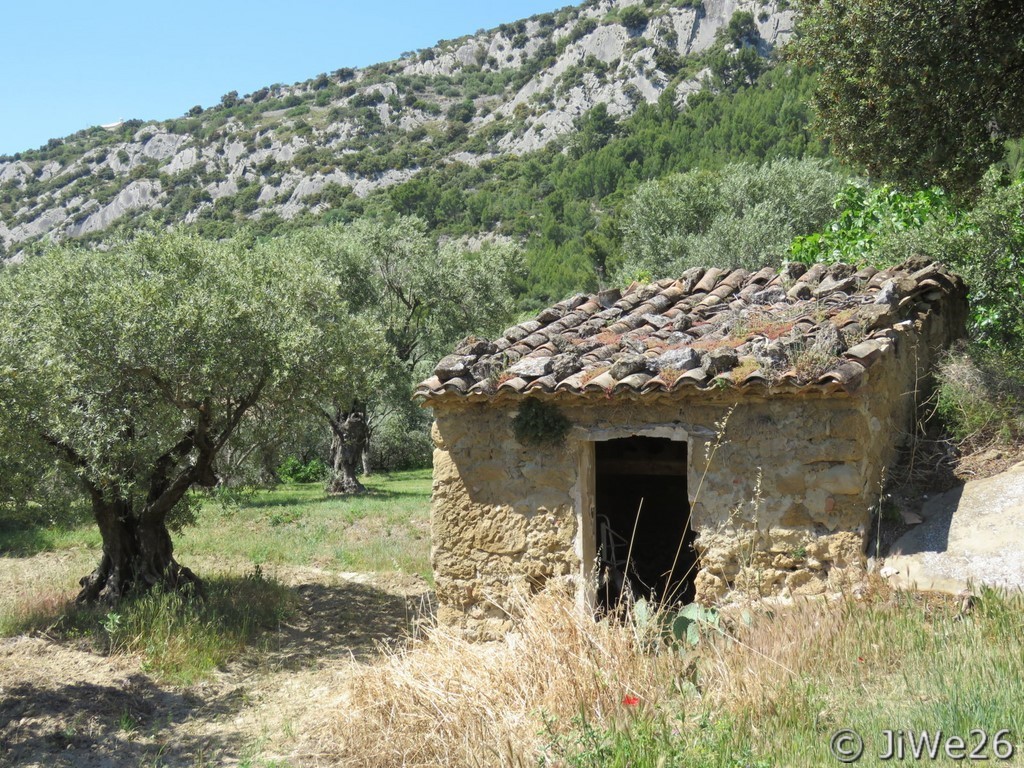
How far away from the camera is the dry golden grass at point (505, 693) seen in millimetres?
4848

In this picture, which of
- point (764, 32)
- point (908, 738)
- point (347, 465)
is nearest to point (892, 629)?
point (908, 738)

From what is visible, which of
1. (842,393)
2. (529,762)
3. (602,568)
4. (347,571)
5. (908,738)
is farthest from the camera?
(347,571)

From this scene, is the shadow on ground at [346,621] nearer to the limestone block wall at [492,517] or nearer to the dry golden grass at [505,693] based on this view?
the limestone block wall at [492,517]

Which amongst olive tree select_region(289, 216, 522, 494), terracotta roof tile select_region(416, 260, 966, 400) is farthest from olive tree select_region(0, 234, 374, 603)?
olive tree select_region(289, 216, 522, 494)

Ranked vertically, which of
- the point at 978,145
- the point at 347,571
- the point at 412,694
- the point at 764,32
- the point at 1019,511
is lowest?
the point at 347,571

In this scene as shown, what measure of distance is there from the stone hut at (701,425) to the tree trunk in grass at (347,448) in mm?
15161

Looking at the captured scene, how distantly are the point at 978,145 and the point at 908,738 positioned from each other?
26.1ft

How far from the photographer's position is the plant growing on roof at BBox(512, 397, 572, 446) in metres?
7.68

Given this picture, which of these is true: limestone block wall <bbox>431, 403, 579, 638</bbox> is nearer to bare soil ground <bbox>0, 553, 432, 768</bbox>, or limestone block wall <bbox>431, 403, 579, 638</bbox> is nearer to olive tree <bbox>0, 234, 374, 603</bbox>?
bare soil ground <bbox>0, 553, 432, 768</bbox>

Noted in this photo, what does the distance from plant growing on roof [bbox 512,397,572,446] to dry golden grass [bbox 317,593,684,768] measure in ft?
6.35

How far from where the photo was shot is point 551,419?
7.68m

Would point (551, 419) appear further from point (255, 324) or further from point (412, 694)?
point (255, 324)

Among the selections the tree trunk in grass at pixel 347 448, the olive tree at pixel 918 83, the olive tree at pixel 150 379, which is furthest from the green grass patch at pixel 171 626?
the tree trunk in grass at pixel 347 448

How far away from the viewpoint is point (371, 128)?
365ft
